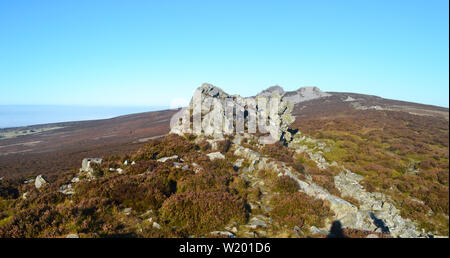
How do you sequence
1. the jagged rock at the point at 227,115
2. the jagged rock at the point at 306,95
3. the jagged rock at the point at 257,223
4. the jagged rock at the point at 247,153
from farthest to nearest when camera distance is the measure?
the jagged rock at the point at 306,95, the jagged rock at the point at 227,115, the jagged rock at the point at 247,153, the jagged rock at the point at 257,223

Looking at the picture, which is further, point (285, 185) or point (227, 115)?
point (227, 115)

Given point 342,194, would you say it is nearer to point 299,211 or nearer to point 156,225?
point 299,211

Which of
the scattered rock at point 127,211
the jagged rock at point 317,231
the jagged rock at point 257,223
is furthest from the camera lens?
the scattered rock at point 127,211

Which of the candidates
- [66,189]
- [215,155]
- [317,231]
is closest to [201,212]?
[317,231]

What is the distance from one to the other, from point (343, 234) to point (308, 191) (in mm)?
3079

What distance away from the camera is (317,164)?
18422 millimetres

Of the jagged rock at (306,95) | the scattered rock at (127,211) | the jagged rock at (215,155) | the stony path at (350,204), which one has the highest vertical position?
the jagged rock at (306,95)

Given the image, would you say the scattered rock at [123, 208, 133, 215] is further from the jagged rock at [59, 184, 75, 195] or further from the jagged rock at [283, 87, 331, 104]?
the jagged rock at [283, 87, 331, 104]

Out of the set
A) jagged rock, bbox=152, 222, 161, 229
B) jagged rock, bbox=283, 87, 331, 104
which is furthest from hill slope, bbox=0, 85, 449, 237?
jagged rock, bbox=283, 87, 331, 104

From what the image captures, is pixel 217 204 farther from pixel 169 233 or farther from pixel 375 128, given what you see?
pixel 375 128

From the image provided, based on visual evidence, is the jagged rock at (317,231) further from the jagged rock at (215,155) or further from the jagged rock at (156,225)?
the jagged rock at (215,155)

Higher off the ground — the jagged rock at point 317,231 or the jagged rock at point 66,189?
the jagged rock at point 66,189

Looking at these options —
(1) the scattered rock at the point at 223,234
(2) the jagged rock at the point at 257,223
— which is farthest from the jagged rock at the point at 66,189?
(2) the jagged rock at the point at 257,223
